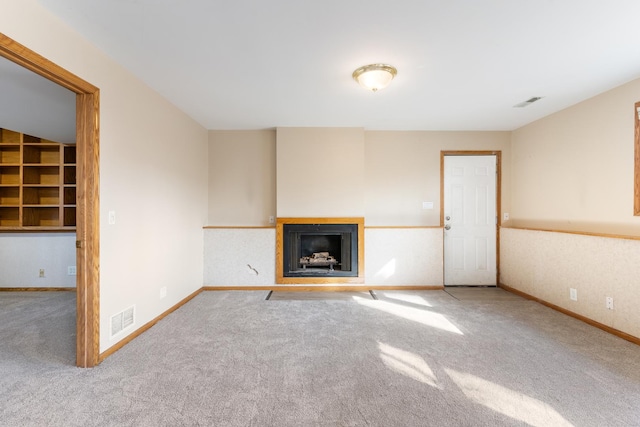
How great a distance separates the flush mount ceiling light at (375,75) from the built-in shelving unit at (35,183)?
175 inches

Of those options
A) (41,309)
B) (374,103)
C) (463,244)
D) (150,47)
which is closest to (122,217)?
(150,47)

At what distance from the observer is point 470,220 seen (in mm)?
4234

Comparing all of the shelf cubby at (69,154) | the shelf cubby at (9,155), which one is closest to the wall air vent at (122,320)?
the shelf cubby at (69,154)

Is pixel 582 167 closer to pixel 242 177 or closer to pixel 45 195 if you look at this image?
pixel 242 177

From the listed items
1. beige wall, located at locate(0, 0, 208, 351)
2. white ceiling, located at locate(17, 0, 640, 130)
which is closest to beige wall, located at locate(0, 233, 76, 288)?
beige wall, located at locate(0, 0, 208, 351)

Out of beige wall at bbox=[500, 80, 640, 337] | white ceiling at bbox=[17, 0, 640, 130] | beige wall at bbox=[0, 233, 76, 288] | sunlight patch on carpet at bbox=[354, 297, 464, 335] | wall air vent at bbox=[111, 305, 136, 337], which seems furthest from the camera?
beige wall at bbox=[0, 233, 76, 288]

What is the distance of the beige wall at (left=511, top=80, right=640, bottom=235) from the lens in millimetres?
2637

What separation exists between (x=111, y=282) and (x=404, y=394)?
2.34m

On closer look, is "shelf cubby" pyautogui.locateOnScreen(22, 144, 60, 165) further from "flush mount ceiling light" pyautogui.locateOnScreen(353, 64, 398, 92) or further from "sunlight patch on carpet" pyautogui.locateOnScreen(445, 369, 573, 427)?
"sunlight patch on carpet" pyautogui.locateOnScreen(445, 369, 573, 427)

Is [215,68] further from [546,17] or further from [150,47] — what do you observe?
[546,17]

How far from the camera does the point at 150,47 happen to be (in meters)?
2.06

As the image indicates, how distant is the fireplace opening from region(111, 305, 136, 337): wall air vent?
197 cm

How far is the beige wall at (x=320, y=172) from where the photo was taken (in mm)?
4047

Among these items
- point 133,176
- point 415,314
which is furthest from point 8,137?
point 415,314
